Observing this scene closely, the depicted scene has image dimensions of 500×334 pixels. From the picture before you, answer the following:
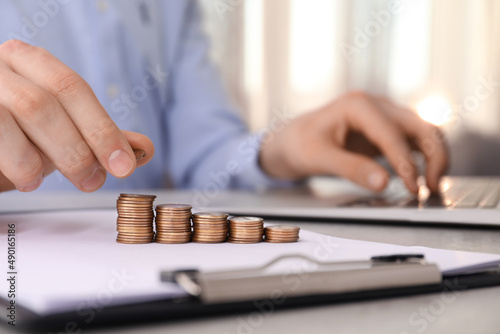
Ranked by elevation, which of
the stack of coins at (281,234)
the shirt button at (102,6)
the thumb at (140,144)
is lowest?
the stack of coins at (281,234)

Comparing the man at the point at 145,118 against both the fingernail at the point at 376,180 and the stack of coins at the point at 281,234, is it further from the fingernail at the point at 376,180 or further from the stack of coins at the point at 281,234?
the stack of coins at the point at 281,234

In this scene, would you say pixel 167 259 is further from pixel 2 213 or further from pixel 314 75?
pixel 314 75

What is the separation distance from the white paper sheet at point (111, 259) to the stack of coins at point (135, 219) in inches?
0.5

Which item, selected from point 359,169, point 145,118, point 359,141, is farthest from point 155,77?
point 359,169

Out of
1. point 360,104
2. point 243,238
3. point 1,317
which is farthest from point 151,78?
point 1,317

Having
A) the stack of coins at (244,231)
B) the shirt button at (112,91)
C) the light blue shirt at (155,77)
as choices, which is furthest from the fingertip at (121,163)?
the shirt button at (112,91)

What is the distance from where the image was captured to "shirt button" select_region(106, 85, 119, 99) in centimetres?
130

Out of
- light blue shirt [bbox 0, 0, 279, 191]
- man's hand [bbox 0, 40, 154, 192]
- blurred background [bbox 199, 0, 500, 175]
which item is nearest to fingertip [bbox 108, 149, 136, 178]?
man's hand [bbox 0, 40, 154, 192]

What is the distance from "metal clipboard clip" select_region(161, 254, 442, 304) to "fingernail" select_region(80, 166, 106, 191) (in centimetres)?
27

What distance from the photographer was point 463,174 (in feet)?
7.84

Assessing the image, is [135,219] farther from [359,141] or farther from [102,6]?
[102,6]

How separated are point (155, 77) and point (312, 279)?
124 cm

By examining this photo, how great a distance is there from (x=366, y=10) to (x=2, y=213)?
251 cm

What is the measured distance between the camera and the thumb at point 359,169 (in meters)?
0.84
